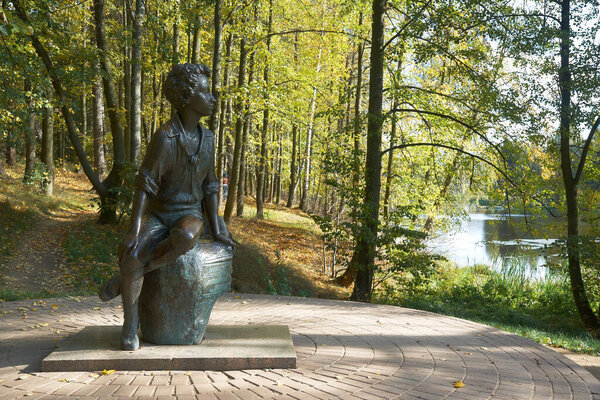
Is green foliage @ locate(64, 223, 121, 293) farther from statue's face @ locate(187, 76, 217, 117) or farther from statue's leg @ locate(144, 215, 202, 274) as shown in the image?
statue's face @ locate(187, 76, 217, 117)

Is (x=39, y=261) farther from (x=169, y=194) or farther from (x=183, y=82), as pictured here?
(x=183, y=82)

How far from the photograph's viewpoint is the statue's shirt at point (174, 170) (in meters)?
4.57

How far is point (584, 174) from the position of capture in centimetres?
1153

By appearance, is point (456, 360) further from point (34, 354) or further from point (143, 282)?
point (34, 354)

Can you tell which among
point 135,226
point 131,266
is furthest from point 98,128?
point 131,266

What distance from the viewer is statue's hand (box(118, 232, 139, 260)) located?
4.34 meters

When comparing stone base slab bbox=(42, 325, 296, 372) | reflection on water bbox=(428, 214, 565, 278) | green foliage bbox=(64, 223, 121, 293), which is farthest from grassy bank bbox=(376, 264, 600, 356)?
green foliage bbox=(64, 223, 121, 293)

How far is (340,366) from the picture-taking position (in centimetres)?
440

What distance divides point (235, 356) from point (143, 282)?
3.56 feet

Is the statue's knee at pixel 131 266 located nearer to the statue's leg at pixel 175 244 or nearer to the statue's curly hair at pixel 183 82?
the statue's leg at pixel 175 244

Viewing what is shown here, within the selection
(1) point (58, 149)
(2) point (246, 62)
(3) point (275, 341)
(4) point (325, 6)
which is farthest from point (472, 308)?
(1) point (58, 149)

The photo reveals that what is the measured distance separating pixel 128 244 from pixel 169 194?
24.7 inches

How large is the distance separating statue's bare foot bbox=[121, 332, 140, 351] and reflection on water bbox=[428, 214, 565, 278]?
831cm

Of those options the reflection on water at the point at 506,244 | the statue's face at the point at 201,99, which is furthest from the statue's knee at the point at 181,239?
the reflection on water at the point at 506,244
